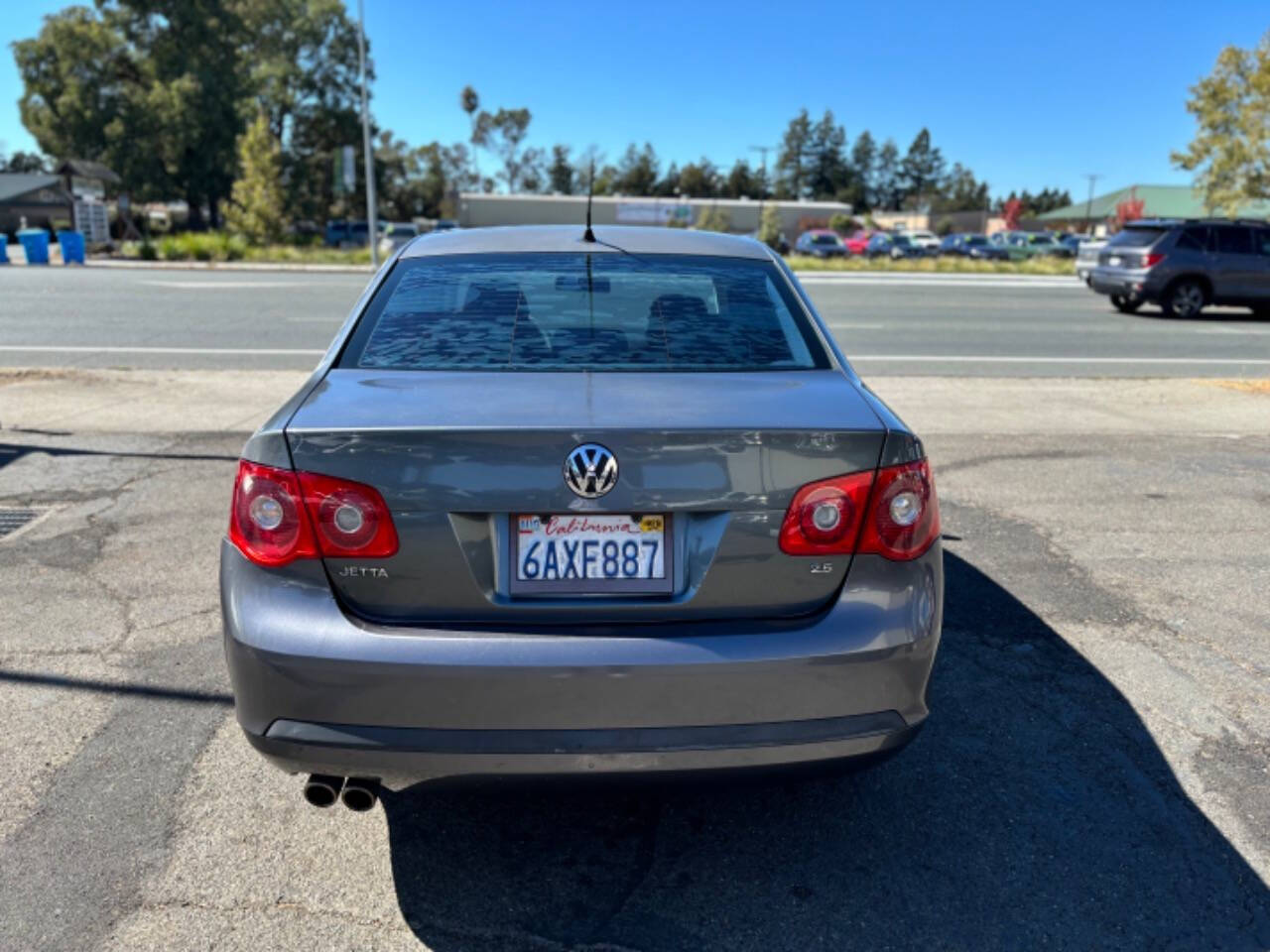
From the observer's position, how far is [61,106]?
60.1 m

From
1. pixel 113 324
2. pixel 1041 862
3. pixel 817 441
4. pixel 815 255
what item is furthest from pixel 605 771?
pixel 815 255

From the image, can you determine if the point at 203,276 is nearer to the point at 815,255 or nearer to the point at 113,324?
the point at 113,324

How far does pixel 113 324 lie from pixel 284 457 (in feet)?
48.3

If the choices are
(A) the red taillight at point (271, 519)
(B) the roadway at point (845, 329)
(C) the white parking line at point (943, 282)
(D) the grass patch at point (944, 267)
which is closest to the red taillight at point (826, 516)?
(A) the red taillight at point (271, 519)

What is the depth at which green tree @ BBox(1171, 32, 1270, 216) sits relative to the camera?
111 ft

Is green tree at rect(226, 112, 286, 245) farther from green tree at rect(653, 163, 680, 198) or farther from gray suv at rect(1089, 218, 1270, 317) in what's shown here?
green tree at rect(653, 163, 680, 198)

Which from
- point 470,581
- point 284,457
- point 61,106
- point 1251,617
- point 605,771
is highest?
point 61,106

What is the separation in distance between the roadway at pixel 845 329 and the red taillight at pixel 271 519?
31.0ft

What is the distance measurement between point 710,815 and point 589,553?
1.10 m

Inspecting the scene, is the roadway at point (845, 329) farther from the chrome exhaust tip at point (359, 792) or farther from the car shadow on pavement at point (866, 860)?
the chrome exhaust tip at point (359, 792)

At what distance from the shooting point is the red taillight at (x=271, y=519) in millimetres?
2336

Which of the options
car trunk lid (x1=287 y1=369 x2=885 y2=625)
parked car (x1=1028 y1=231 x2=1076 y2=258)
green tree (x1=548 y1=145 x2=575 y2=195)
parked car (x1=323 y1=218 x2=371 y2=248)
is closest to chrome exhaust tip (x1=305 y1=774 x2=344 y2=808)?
car trunk lid (x1=287 y1=369 x2=885 y2=625)

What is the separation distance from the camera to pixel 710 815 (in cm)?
294

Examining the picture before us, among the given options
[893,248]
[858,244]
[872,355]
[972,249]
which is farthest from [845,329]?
[858,244]
